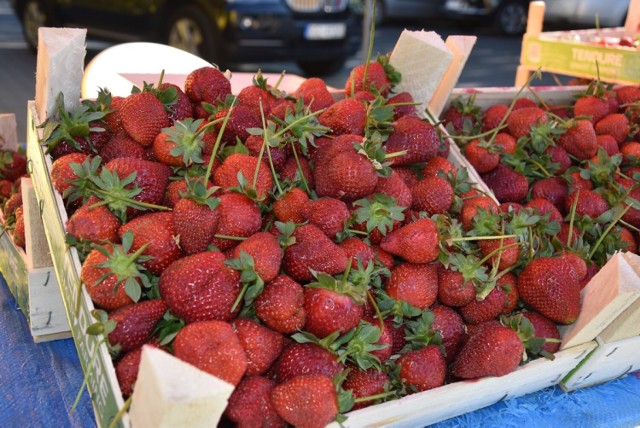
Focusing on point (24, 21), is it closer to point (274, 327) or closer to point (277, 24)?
point (277, 24)

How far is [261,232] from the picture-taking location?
119 cm

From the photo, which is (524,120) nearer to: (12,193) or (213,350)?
(213,350)

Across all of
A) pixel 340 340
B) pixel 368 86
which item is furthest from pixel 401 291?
pixel 368 86

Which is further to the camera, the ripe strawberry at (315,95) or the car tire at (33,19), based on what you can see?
the car tire at (33,19)

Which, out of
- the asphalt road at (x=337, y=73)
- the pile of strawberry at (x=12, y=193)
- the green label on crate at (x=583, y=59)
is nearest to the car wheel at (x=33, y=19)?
the asphalt road at (x=337, y=73)

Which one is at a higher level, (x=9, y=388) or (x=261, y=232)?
(x=261, y=232)

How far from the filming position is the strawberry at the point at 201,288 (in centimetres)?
107

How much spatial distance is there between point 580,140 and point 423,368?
1.03 meters

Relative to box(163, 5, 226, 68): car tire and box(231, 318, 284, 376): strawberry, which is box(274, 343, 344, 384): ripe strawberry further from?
box(163, 5, 226, 68): car tire

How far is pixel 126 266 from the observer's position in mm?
1094

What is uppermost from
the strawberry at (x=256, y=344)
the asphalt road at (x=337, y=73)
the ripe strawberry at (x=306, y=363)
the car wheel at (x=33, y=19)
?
the strawberry at (x=256, y=344)

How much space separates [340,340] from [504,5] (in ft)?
31.9

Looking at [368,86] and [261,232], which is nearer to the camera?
[261,232]

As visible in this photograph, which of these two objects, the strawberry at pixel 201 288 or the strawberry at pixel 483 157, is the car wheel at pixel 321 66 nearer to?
the strawberry at pixel 483 157
